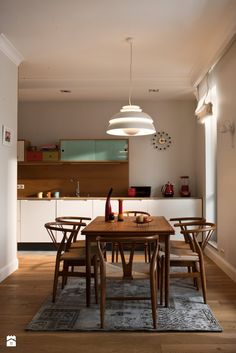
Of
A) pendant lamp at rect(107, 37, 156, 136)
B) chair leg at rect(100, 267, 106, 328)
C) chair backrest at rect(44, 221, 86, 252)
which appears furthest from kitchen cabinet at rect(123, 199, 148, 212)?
chair leg at rect(100, 267, 106, 328)

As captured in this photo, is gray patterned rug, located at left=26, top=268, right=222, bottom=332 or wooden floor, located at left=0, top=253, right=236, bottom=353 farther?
gray patterned rug, located at left=26, top=268, right=222, bottom=332

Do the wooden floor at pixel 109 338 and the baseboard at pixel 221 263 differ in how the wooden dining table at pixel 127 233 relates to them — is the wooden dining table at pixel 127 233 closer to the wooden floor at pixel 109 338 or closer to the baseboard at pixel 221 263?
the wooden floor at pixel 109 338

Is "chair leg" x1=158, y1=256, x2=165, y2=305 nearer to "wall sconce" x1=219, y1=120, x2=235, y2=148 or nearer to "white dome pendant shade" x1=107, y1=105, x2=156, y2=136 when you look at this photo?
"white dome pendant shade" x1=107, y1=105, x2=156, y2=136

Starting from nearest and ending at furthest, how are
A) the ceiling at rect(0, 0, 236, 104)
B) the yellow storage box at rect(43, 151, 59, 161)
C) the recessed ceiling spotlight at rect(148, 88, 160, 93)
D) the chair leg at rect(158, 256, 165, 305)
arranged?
the chair leg at rect(158, 256, 165, 305)
the ceiling at rect(0, 0, 236, 104)
the recessed ceiling spotlight at rect(148, 88, 160, 93)
the yellow storage box at rect(43, 151, 59, 161)

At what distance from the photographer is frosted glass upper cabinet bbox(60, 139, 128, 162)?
6898mm

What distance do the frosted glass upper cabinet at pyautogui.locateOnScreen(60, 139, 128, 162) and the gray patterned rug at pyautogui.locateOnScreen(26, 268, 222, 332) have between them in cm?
332

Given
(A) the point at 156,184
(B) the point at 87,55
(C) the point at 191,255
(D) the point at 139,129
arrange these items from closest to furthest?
(C) the point at 191,255
(D) the point at 139,129
(B) the point at 87,55
(A) the point at 156,184

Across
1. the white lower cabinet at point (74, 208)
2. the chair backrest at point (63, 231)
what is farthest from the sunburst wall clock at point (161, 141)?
the chair backrest at point (63, 231)

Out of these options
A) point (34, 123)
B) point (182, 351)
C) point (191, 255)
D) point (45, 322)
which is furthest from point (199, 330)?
point (34, 123)

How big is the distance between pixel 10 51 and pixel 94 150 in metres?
2.64

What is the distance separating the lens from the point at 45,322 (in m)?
3.12

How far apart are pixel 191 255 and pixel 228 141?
5.51 ft

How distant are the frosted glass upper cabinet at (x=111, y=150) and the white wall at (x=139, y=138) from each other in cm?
32

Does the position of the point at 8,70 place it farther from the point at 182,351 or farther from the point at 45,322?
the point at 182,351
